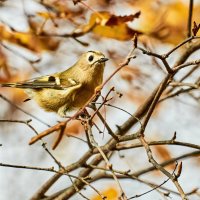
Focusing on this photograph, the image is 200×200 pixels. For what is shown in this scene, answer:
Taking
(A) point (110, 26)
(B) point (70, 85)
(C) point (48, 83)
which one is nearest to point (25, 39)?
(C) point (48, 83)

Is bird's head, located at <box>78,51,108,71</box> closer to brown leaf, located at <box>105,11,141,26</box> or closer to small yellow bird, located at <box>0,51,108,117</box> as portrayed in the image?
small yellow bird, located at <box>0,51,108,117</box>

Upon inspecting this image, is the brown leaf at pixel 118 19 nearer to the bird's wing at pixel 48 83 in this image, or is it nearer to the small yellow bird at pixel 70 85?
the small yellow bird at pixel 70 85

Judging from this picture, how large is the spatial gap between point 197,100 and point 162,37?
45cm

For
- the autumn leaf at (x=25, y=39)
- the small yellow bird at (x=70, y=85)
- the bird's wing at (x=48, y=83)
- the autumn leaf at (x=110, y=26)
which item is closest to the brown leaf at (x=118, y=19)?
the autumn leaf at (x=110, y=26)

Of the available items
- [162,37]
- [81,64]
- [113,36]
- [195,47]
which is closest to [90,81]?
[81,64]

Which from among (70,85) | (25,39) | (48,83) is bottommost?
(70,85)

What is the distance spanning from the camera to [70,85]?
283 cm

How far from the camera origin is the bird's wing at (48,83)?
286 centimetres

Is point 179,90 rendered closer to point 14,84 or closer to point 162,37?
point 162,37

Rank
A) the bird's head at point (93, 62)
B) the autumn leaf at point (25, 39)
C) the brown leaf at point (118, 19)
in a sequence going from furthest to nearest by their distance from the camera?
the autumn leaf at point (25, 39), the bird's head at point (93, 62), the brown leaf at point (118, 19)

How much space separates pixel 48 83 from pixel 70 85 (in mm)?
190

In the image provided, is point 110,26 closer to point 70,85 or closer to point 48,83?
point 70,85

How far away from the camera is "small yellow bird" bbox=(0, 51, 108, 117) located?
9.06 ft

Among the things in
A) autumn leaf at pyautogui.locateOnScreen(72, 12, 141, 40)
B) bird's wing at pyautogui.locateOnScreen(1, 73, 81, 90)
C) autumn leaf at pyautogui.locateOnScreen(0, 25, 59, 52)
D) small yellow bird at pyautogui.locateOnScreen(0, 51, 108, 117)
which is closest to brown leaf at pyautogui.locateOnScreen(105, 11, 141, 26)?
autumn leaf at pyautogui.locateOnScreen(72, 12, 141, 40)
